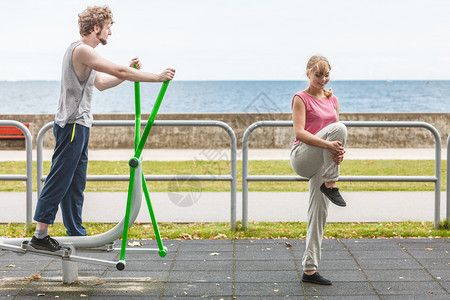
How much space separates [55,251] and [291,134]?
1150 centimetres

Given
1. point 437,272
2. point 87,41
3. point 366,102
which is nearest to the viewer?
point 87,41

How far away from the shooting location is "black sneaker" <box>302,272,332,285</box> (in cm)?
409

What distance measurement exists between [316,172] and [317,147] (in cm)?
20

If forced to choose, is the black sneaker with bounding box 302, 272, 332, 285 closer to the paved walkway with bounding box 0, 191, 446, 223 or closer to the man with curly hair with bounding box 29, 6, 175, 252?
the man with curly hair with bounding box 29, 6, 175, 252

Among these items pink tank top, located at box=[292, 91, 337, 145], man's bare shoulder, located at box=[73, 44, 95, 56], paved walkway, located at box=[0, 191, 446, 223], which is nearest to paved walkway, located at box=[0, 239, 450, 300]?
pink tank top, located at box=[292, 91, 337, 145]

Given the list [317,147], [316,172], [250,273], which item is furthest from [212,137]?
[317,147]

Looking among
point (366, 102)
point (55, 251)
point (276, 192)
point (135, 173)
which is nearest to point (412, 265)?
point (135, 173)

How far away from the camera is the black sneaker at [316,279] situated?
161 inches

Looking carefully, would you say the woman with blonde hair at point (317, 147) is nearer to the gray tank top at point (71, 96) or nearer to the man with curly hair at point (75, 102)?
the man with curly hair at point (75, 102)

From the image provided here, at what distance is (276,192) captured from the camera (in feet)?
27.4

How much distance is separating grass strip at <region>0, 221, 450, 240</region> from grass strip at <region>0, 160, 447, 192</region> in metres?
2.10

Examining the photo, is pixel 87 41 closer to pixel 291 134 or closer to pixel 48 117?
pixel 291 134

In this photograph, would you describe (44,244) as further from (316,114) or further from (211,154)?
(211,154)

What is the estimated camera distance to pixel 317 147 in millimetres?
3939
